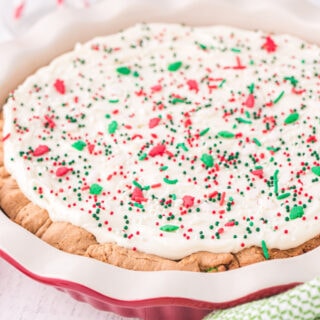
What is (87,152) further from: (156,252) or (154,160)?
(156,252)

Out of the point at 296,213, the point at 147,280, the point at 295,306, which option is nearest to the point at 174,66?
the point at 296,213

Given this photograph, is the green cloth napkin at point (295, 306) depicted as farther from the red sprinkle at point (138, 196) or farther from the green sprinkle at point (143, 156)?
the green sprinkle at point (143, 156)

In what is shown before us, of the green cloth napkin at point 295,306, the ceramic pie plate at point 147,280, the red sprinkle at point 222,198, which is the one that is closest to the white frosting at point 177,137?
the red sprinkle at point 222,198

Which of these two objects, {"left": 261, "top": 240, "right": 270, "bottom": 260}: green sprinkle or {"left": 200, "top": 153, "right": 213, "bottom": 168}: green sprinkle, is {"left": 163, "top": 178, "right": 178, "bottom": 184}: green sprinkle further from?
{"left": 261, "top": 240, "right": 270, "bottom": 260}: green sprinkle

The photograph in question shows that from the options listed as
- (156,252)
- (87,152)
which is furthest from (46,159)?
(156,252)

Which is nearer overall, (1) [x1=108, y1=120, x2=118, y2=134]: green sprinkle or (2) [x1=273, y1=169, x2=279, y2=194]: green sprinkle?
(2) [x1=273, y1=169, x2=279, y2=194]: green sprinkle

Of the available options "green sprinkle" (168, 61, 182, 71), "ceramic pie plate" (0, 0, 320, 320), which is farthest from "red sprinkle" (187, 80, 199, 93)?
"ceramic pie plate" (0, 0, 320, 320)
